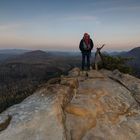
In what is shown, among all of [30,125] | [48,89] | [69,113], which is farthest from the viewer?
[48,89]

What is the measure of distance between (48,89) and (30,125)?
14.5 feet

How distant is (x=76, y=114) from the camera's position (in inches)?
667

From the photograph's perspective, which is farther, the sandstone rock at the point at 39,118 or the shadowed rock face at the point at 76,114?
the shadowed rock face at the point at 76,114

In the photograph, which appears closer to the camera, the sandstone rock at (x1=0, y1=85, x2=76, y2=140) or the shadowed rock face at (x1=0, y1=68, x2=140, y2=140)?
the sandstone rock at (x1=0, y1=85, x2=76, y2=140)

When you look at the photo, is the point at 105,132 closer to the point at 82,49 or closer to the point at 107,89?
the point at 107,89

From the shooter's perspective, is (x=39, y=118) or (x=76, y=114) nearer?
(x=39, y=118)

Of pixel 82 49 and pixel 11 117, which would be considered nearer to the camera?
pixel 11 117

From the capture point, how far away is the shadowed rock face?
15.0 m

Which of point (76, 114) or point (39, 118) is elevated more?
point (39, 118)

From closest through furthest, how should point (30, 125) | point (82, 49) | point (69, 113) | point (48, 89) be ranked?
point (30, 125)
point (69, 113)
point (48, 89)
point (82, 49)

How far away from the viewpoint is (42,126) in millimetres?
15180

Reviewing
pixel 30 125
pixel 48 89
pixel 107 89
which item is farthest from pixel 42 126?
pixel 107 89

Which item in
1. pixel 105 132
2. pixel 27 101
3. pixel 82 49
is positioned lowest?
pixel 105 132

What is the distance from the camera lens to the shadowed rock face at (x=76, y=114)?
15047 mm
